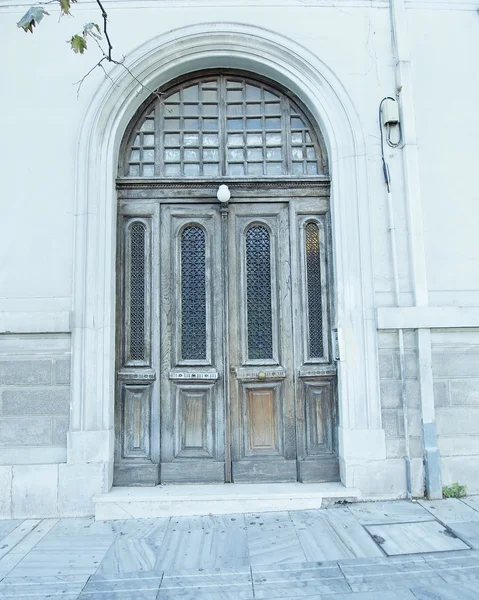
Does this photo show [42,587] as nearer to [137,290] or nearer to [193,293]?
[137,290]

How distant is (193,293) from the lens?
15.5 ft

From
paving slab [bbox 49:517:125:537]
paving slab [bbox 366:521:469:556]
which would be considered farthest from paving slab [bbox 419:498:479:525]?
paving slab [bbox 49:517:125:537]

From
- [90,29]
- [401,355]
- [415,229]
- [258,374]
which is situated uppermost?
[90,29]

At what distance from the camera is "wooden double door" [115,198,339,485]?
451cm

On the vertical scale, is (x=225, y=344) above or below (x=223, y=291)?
below

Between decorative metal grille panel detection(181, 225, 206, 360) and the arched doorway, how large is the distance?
0.01 metres

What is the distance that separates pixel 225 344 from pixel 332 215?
1.78m

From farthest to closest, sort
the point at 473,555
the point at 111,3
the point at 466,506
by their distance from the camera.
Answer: the point at 111,3
the point at 466,506
the point at 473,555

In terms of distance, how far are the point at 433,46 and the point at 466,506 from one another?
4718 mm

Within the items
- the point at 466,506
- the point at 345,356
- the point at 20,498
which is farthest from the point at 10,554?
the point at 466,506

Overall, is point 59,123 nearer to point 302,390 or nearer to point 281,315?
point 281,315

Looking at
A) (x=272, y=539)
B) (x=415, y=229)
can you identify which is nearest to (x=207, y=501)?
(x=272, y=539)

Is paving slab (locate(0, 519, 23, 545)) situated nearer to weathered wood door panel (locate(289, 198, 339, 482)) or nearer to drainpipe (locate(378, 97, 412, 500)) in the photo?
weathered wood door panel (locate(289, 198, 339, 482))

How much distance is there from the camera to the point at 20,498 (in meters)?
4.09
